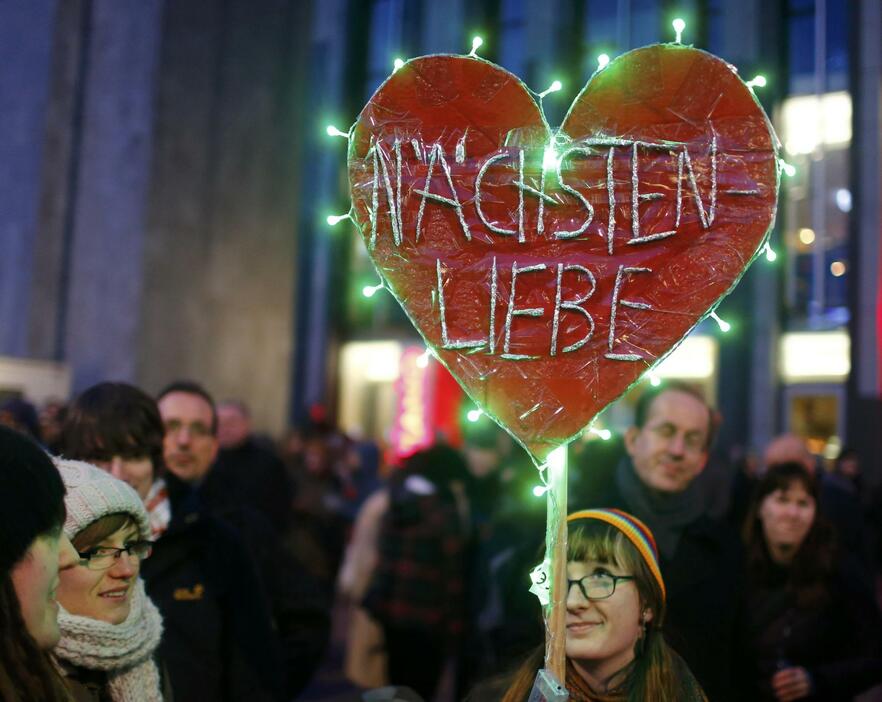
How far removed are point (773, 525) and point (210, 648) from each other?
225cm

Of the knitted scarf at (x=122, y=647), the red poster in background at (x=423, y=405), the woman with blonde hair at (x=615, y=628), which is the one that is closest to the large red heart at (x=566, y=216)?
the woman with blonde hair at (x=615, y=628)

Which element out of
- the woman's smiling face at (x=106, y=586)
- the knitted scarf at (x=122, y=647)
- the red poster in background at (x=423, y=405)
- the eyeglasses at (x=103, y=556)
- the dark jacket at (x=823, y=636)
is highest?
the red poster in background at (x=423, y=405)

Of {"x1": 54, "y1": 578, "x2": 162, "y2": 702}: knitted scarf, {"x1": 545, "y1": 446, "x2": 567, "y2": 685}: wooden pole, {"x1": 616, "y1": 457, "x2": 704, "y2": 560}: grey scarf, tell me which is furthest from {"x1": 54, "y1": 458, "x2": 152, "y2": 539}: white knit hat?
{"x1": 616, "y1": 457, "x2": 704, "y2": 560}: grey scarf

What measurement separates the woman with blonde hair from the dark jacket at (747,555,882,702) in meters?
1.34

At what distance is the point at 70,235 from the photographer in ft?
46.7

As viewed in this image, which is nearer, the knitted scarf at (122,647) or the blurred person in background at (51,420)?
the knitted scarf at (122,647)

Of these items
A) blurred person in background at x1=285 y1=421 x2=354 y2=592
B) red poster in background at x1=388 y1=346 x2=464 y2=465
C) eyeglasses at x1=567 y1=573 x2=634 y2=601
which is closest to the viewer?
eyeglasses at x1=567 y1=573 x2=634 y2=601

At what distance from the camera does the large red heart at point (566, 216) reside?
248 centimetres

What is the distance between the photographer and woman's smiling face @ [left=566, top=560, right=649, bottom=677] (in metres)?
2.40

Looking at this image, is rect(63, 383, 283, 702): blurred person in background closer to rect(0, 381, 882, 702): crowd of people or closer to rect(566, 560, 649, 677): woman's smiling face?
rect(0, 381, 882, 702): crowd of people

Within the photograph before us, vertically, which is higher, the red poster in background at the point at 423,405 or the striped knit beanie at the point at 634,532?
the red poster in background at the point at 423,405

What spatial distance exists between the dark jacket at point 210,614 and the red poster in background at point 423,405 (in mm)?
14093

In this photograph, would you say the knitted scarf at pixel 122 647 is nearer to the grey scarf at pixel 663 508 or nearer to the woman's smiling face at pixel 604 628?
the woman's smiling face at pixel 604 628

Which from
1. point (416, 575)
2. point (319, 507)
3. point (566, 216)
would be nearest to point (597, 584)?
point (566, 216)
